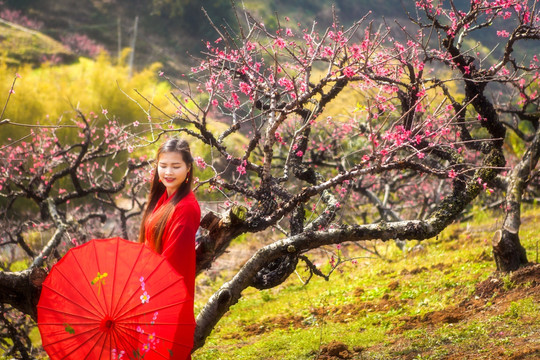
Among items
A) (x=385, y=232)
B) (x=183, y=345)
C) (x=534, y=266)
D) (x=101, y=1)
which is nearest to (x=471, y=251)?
(x=534, y=266)

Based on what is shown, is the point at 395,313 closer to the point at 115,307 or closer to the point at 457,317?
the point at 457,317

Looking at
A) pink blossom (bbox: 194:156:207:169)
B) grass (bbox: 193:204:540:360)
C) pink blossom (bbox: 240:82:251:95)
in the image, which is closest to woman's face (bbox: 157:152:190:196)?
pink blossom (bbox: 194:156:207:169)

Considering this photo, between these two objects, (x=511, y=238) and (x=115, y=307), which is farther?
(x=511, y=238)

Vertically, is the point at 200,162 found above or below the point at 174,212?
above

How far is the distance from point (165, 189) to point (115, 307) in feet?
3.59

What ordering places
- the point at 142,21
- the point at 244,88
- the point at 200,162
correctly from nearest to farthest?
the point at 244,88 < the point at 200,162 < the point at 142,21

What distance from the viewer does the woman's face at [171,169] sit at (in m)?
3.69

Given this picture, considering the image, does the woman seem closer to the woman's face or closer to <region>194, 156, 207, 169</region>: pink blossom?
the woman's face

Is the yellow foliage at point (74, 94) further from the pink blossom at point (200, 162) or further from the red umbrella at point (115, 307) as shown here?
the red umbrella at point (115, 307)

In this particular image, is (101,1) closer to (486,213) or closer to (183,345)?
(486,213)

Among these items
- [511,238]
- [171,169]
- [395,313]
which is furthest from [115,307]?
[511,238]

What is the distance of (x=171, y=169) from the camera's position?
3699 mm

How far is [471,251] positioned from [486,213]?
520 centimetres

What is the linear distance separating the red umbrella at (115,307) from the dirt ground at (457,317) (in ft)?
8.20
